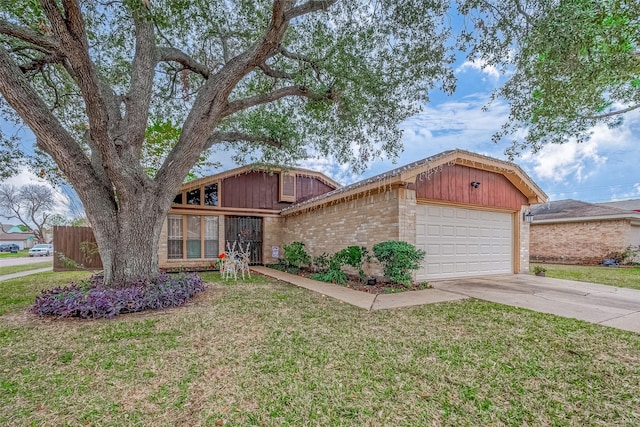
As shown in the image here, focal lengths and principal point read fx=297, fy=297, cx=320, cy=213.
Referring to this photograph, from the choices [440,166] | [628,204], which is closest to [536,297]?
[440,166]

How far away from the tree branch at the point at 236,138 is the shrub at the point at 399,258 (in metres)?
4.39

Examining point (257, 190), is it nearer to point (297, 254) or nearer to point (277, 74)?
point (297, 254)

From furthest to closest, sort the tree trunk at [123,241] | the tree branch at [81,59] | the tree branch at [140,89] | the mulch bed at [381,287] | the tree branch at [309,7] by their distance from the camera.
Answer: the mulch bed at [381,287]
the tree branch at [140,89]
the tree trunk at [123,241]
the tree branch at [309,7]
the tree branch at [81,59]

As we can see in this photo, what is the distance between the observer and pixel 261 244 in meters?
13.5

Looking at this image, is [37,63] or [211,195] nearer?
[37,63]

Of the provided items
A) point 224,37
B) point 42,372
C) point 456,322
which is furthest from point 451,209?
point 42,372

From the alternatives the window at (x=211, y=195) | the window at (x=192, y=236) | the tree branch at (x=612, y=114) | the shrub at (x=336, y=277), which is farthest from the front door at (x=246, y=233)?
the tree branch at (x=612, y=114)

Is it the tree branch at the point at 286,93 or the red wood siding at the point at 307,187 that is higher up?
the tree branch at the point at 286,93

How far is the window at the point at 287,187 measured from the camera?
1360 cm

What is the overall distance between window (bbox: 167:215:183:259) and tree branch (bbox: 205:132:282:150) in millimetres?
5112

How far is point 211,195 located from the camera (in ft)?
40.0

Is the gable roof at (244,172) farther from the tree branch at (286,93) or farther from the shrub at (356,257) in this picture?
the shrub at (356,257)

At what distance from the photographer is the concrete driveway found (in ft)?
15.1

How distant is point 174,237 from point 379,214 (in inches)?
328
